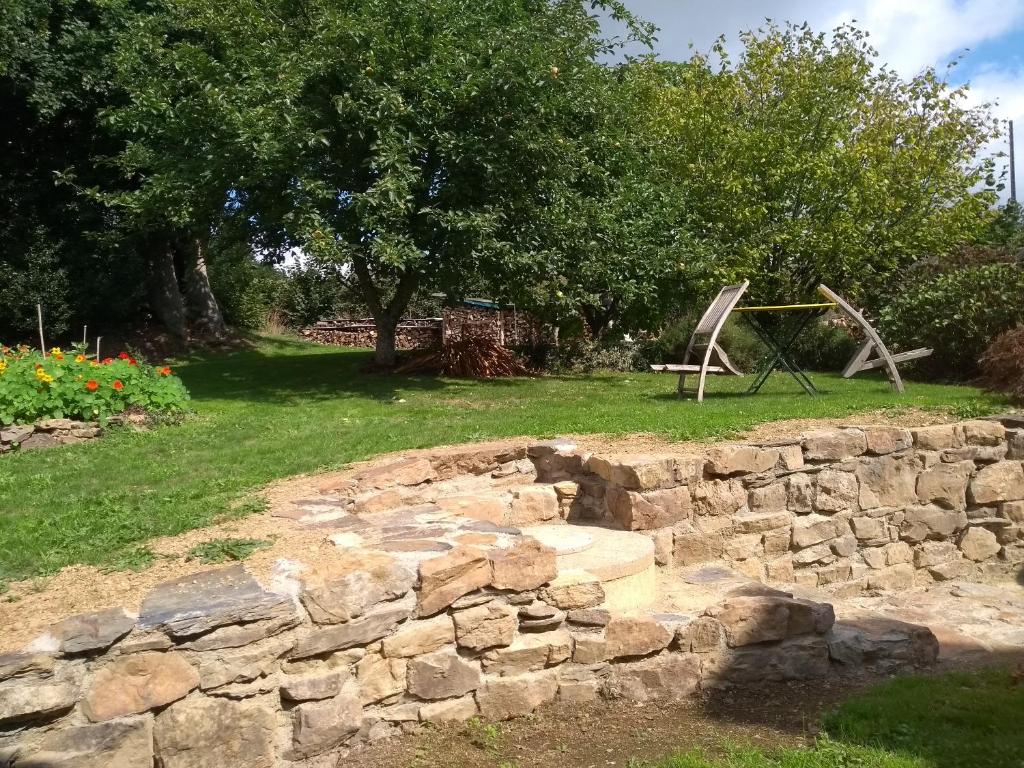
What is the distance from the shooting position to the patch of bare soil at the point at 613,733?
380 cm

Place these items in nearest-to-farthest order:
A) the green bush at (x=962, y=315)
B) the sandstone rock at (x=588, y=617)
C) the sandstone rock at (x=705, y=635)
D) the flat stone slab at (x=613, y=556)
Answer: the sandstone rock at (x=588, y=617) → the sandstone rock at (x=705, y=635) → the flat stone slab at (x=613, y=556) → the green bush at (x=962, y=315)

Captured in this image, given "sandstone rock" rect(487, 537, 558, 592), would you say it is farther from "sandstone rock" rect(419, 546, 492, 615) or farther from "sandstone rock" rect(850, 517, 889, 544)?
"sandstone rock" rect(850, 517, 889, 544)

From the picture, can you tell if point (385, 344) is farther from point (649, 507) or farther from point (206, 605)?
point (206, 605)

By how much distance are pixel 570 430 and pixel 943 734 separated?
172 inches

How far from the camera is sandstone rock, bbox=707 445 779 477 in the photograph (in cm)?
628

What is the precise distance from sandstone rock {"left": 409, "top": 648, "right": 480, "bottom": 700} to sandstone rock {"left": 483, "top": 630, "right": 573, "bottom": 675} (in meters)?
0.10

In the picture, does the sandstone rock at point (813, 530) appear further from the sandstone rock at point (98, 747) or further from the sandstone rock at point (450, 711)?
the sandstone rock at point (98, 747)

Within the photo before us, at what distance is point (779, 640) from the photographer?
4750mm

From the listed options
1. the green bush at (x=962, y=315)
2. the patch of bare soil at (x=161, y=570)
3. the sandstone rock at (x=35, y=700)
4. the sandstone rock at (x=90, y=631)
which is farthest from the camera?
the green bush at (x=962, y=315)

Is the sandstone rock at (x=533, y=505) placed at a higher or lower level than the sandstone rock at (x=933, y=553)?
higher

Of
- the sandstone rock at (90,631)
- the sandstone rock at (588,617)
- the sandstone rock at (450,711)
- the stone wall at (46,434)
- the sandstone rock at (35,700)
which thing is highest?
the stone wall at (46,434)

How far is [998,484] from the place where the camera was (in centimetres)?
757

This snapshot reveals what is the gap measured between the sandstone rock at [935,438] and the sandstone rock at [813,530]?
3.78 ft

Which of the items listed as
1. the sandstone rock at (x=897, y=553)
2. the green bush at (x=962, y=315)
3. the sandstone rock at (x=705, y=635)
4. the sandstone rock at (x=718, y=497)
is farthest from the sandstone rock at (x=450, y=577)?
the green bush at (x=962, y=315)
